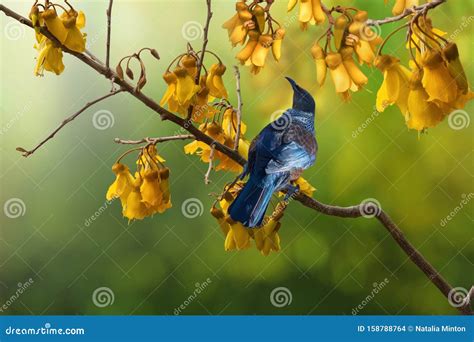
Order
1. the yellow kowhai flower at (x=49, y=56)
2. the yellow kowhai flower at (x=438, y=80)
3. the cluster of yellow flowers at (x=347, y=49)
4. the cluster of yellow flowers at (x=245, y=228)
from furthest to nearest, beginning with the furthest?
the cluster of yellow flowers at (x=245, y=228) < the yellow kowhai flower at (x=49, y=56) < the cluster of yellow flowers at (x=347, y=49) < the yellow kowhai flower at (x=438, y=80)

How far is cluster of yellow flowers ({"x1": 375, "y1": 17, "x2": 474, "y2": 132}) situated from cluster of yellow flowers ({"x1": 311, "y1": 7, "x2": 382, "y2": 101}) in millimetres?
141

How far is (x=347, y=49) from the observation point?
1414 millimetres

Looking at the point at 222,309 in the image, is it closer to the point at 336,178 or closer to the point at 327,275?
the point at 327,275

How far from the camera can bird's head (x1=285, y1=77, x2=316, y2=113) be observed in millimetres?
1699

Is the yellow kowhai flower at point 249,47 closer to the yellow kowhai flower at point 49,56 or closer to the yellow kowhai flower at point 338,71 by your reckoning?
the yellow kowhai flower at point 338,71

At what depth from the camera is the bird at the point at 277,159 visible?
1.50 meters

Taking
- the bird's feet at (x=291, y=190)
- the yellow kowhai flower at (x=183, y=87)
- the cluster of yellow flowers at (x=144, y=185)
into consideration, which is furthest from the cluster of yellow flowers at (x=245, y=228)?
the yellow kowhai flower at (x=183, y=87)

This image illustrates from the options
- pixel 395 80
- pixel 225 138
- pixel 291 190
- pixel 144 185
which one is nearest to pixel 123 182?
A: pixel 144 185


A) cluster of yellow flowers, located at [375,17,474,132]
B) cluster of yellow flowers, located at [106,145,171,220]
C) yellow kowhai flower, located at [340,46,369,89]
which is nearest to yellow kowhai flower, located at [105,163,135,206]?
cluster of yellow flowers, located at [106,145,171,220]

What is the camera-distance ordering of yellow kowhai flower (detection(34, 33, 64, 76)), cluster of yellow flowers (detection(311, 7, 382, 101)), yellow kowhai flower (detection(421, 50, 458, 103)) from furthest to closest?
1. yellow kowhai flower (detection(34, 33, 64, 76))
2. cluster of yellow flowers (detection(311, 7, 382, 101))
3. yellow kowhai flower (detection(421, 50, 458, 103))

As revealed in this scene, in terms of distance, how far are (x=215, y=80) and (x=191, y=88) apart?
0.09 metres

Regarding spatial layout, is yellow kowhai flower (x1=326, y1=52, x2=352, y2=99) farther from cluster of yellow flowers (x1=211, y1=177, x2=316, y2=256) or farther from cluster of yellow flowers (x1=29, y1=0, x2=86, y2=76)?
cluster of yellow flowers (x1=29, y1=0, x2=86, y2=76)

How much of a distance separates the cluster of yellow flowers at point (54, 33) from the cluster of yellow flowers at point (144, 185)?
277 mm

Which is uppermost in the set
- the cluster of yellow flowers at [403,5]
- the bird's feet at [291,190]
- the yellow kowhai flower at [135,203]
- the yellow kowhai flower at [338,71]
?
the cluster of yellow flowers at [403,5]
